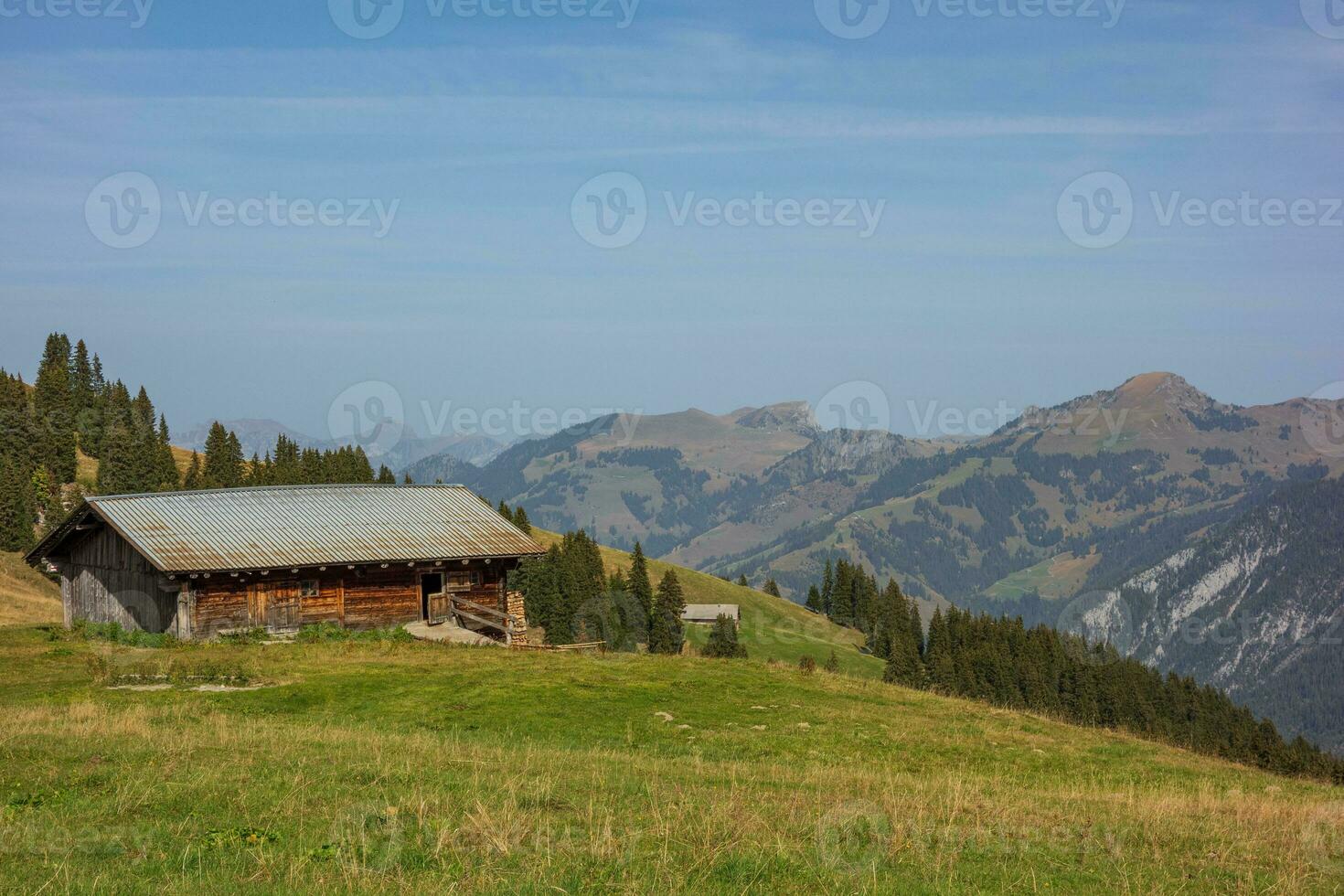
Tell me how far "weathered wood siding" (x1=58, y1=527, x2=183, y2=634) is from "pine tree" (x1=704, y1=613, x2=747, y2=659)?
9066 centimetres

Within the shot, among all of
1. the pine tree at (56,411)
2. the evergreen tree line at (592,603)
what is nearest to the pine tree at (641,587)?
the evergreen tree line at (592,603)

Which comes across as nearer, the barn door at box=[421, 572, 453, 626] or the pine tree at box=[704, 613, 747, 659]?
the barn door at box=[421, 572, 453, 626]

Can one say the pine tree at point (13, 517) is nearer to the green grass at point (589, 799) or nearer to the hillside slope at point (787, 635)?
the hillside slope at point (787, 635)

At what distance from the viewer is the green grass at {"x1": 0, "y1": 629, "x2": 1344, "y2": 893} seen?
11.4m

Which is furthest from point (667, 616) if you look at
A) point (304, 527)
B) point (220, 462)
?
point (304, 527)

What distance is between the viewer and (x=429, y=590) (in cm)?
4675

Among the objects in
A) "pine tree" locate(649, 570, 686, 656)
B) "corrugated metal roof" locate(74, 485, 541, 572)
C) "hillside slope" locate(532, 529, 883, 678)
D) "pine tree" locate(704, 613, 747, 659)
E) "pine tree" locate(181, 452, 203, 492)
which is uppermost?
"pine tree" locate(181, 452, 203, 492)

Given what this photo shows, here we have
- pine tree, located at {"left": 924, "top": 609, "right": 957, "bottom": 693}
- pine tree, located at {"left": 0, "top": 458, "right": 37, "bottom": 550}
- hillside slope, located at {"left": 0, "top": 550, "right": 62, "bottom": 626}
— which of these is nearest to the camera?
hillside slope, located at {"left": 0, "top": 550, "right": 62, "bottom": 626}

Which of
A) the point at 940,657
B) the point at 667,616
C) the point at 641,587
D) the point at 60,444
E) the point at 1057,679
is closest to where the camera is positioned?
the point at 60,444

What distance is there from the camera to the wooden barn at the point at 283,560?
4116 cm

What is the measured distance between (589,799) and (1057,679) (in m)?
157

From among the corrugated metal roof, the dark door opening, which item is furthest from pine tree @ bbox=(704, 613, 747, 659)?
the dark door opening

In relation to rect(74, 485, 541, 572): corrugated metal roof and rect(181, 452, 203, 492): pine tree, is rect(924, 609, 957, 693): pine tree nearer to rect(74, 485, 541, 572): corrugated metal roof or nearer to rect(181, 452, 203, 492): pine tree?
rect(181, 452, 203, 492): pine tree

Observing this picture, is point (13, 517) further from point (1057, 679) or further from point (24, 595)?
point (1057, 679)
